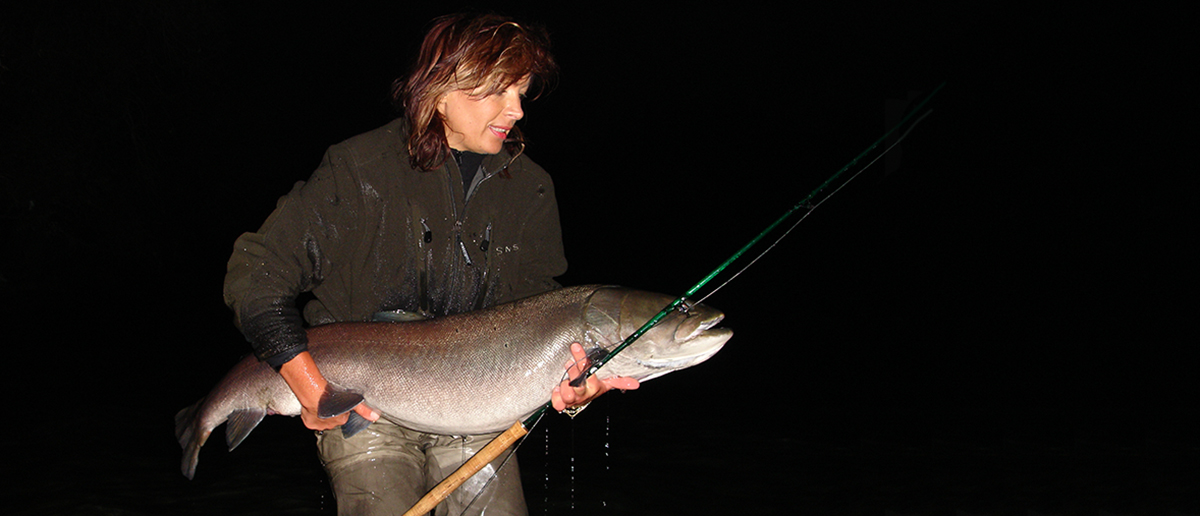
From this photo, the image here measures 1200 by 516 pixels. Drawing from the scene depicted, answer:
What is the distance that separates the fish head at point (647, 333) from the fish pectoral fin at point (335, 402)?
0.89 m

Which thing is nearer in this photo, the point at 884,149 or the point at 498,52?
the point at 498,52

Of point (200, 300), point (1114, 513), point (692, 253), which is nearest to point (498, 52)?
point (1114, 513)

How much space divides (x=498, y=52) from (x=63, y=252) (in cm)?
2300

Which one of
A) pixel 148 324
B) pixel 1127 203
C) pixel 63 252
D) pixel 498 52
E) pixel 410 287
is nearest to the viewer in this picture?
pixel 498 52

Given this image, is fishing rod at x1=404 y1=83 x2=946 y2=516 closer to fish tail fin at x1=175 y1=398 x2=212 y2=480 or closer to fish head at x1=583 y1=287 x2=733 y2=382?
fish head at x1=583 y1=287 x2=733 y2=382

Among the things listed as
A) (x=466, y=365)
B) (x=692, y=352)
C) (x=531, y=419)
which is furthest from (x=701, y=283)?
(x=466, y=365)

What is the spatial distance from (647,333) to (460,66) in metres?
1.22

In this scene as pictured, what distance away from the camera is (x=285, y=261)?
2867 millimetres

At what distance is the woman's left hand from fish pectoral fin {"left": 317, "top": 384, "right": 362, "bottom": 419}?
736 mm

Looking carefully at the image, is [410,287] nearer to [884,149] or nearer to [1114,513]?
[884,149]

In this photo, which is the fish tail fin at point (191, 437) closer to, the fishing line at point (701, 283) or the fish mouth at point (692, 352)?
the fishing line at point (701, 283)

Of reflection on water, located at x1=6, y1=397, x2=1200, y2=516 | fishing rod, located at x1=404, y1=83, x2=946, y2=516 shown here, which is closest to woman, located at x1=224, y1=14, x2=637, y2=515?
fishing rod, located at x1=404, y1=83, x2=946, y2=516

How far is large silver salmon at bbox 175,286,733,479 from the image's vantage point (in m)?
2.96

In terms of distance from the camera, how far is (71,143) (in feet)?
62.5
